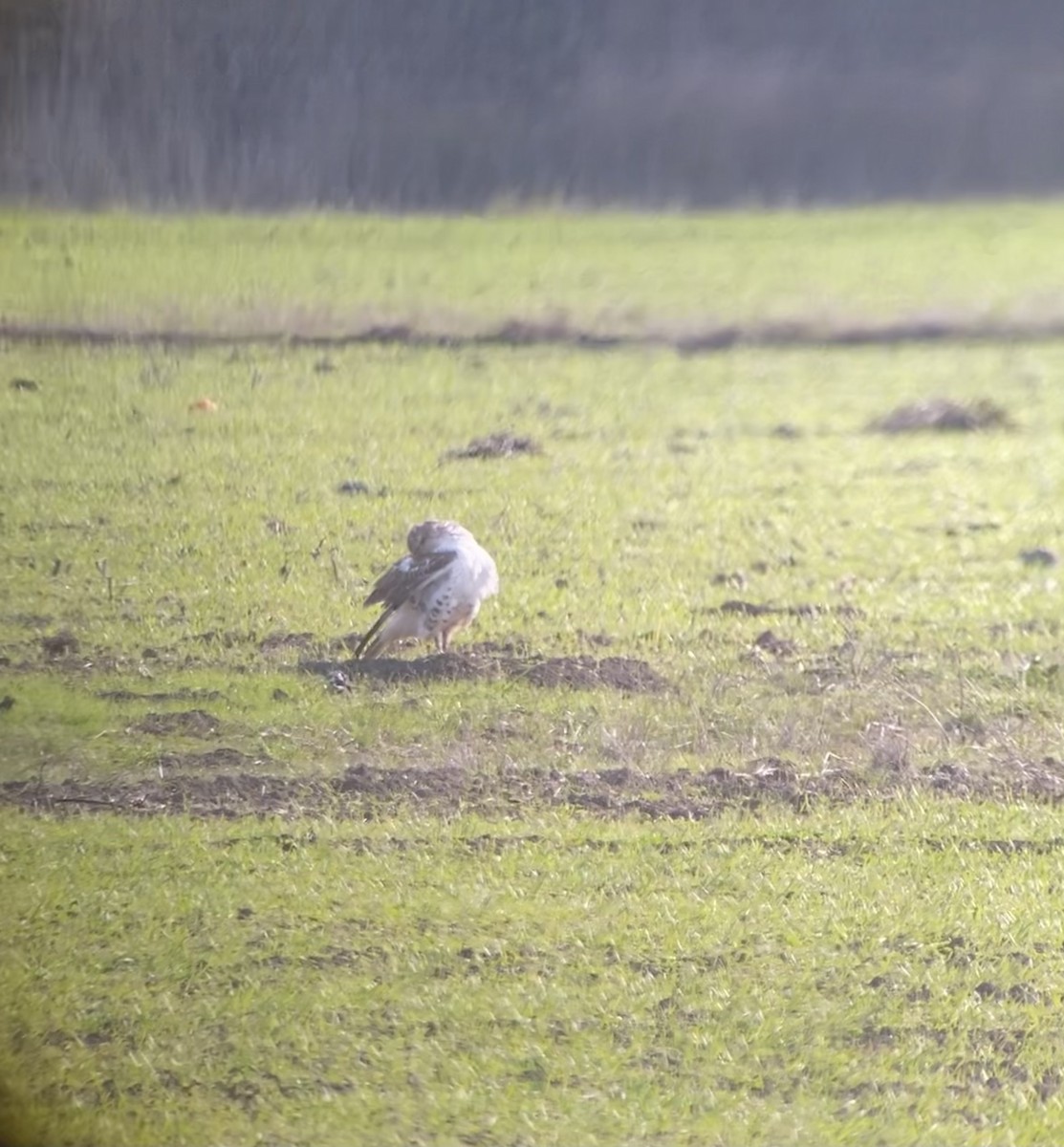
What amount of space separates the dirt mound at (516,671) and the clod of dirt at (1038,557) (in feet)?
2.09

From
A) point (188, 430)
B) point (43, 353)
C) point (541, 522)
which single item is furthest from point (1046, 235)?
point (43, 353)

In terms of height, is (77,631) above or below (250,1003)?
above

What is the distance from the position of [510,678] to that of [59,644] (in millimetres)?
713

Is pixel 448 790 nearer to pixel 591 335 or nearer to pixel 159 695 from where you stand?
pixel 159 695

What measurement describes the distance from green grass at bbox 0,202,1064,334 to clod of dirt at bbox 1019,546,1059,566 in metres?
0.43

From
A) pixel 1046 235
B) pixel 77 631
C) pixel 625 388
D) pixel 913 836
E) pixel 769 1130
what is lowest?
pixel 769 1130

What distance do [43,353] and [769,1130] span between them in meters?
1.61

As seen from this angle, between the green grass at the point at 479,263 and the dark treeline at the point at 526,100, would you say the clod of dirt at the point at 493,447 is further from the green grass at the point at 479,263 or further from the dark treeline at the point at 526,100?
the dark treeline at the point at 526,100

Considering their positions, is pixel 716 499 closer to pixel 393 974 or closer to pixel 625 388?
pixel 625 388

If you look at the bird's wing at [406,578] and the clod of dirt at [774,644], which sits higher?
the bird's wing at [406,578]

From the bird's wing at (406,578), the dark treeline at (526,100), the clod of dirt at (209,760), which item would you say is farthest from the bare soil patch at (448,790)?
the dark treeline at (526,100)

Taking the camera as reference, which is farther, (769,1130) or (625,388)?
(625,388)

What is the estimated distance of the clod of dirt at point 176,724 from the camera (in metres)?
3.03

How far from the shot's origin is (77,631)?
3070 mm
